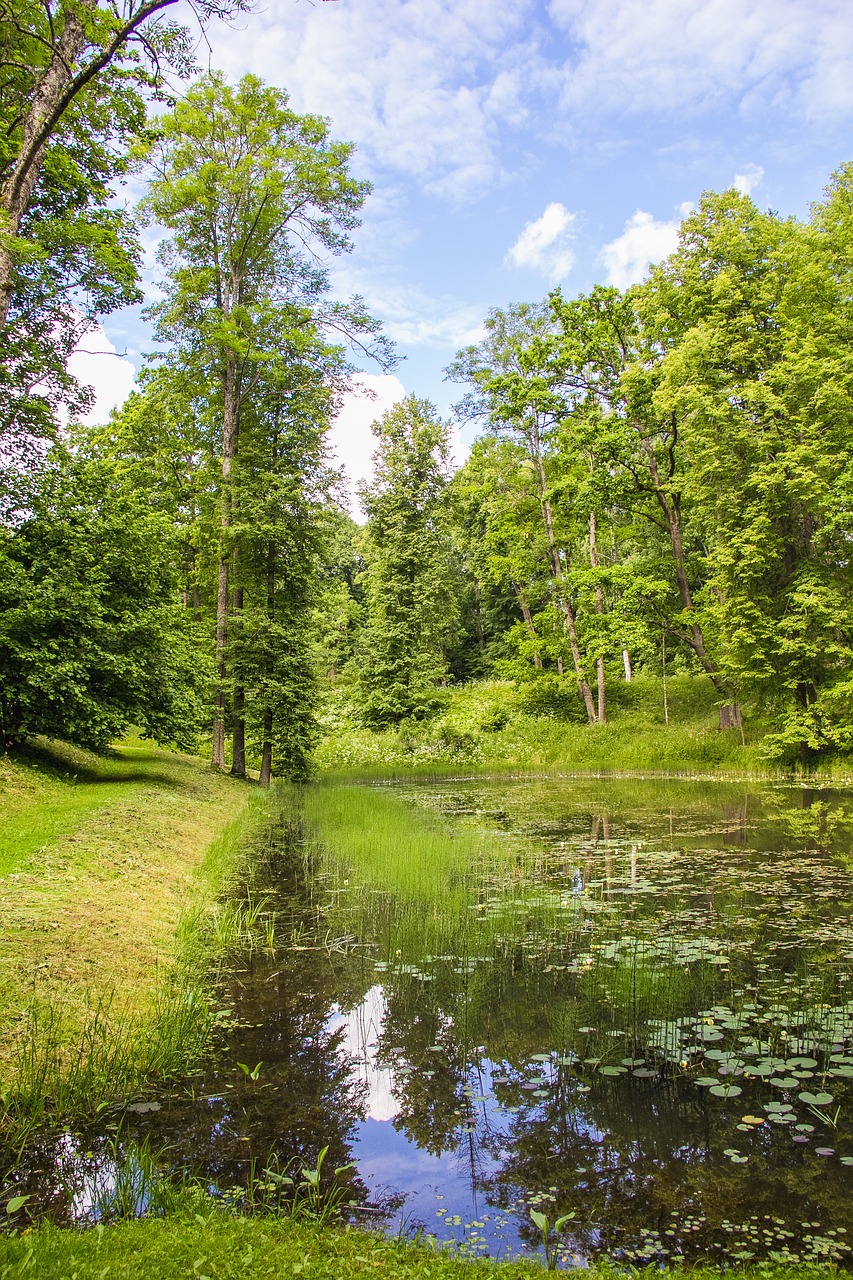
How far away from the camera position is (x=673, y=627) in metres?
27.3

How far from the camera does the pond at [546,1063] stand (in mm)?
3076

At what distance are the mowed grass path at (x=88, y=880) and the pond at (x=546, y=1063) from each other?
79 centimetres

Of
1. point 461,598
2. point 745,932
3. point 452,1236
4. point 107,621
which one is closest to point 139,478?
point 107,621

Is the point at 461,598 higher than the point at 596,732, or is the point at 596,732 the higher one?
the point at 461,598

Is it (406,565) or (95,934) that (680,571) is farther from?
(95,934)

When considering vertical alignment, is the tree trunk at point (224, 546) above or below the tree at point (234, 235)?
below

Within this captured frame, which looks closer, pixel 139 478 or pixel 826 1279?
pixel 826 1279

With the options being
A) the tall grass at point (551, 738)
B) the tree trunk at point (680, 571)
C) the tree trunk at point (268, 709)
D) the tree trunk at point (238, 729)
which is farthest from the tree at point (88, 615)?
the tree trunk at point (680, 571)

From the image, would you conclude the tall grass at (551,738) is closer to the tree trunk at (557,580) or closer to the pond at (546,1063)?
the tree trunk at (557,580)

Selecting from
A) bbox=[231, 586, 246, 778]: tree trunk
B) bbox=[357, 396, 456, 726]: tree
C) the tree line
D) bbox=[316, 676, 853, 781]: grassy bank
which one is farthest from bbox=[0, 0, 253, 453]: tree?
bbox=[357, 396, 456, 726]: tree

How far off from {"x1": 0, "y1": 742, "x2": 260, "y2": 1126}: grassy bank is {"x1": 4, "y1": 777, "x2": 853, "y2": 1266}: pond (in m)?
0.32

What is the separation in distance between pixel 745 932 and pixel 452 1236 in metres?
4.52

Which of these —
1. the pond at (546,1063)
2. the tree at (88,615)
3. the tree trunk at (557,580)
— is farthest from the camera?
the tree trunk at (557,580)

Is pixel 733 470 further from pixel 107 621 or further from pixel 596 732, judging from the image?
pixel 107 621
